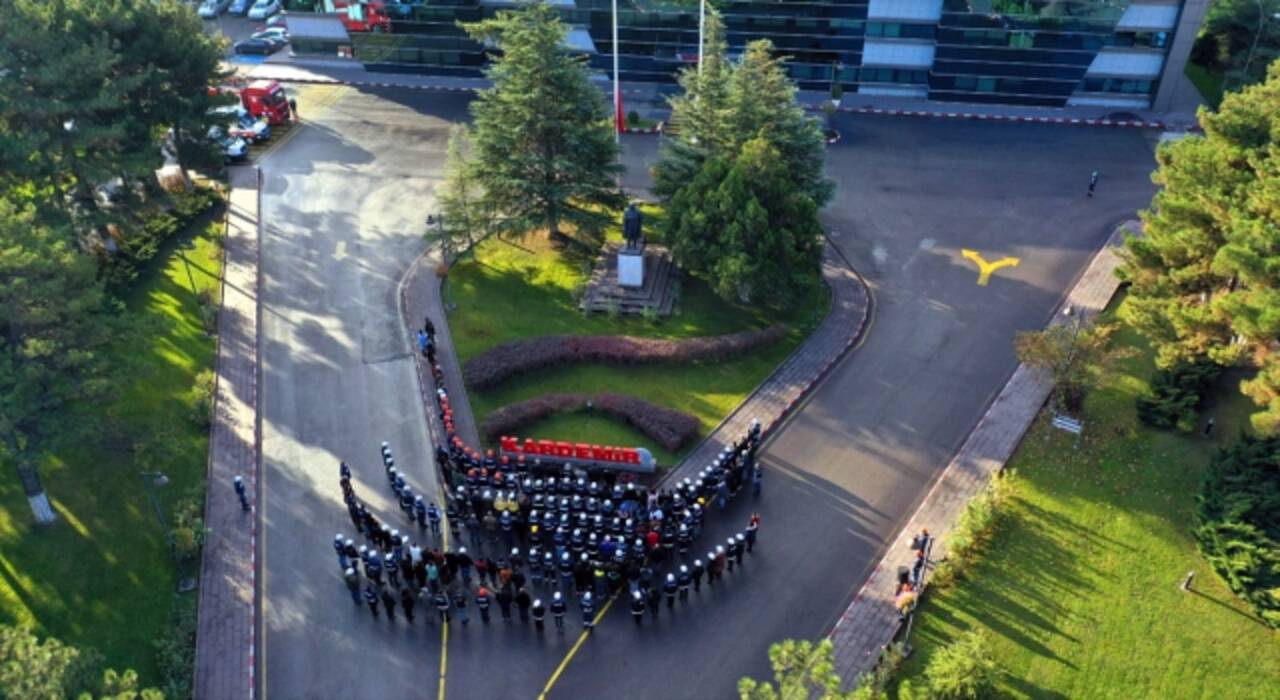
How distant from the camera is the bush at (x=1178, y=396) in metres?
27.6

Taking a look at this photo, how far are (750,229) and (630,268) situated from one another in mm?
4829

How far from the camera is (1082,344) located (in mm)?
27891

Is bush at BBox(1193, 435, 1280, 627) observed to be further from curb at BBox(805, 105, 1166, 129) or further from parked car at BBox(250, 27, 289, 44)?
parked car at BBox(250, 27, 289, 44)

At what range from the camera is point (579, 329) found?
33375 millimetres

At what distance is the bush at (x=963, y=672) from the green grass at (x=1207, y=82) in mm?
42005

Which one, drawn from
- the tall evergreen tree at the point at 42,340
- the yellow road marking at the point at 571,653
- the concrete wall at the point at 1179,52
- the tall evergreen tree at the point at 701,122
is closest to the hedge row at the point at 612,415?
the yellow road marking at the point at 571,653

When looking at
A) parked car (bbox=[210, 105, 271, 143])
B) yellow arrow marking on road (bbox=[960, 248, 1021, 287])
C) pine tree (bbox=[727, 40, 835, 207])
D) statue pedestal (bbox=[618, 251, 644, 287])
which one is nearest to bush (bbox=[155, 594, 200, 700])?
statue pedestal (bbox=[618, 251, 644, 287])

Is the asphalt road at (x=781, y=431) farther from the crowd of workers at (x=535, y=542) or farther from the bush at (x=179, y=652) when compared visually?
the bush at (x=179, y=652)

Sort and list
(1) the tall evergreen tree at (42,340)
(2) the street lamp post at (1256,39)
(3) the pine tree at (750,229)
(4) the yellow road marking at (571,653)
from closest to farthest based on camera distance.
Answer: (4) the yellow road marking at (571,653), (1) the tall evergreen tree at (42,340), (3) the pine tree at (750,229), (2) the street lamp post at (1256,39)

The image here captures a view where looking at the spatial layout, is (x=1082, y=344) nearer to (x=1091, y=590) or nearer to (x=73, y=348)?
(x=1091, y=590)

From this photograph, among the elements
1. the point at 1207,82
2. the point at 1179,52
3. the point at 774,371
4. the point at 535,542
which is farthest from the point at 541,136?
the point at 1207,82

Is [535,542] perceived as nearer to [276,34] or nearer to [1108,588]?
[1108,588]

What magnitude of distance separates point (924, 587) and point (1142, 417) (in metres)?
10.2

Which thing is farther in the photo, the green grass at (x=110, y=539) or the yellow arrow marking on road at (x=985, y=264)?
the yellow arrow marking on road at (x=985, y=264)
